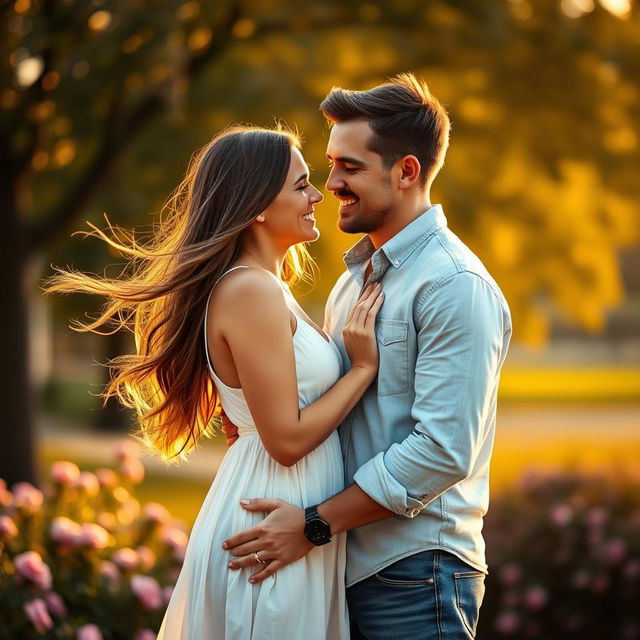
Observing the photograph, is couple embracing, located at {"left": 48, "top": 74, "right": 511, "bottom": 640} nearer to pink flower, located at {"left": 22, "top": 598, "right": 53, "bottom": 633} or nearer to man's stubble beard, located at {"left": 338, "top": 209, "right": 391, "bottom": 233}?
man's stubble beard, located at {"left": 338, "top": 209, "right": 391, "bottom": 233}

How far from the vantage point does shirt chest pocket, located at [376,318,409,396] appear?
121 inches

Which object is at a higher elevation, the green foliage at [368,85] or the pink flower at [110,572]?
the green foliage at [368,85]

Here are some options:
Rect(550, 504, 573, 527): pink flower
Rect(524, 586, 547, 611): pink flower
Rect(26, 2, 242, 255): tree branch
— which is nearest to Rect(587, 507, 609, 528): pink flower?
Rect(550, 504, 573, 527): pink flower

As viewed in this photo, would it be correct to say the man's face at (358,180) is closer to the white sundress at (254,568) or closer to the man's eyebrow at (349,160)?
the man's eyebrow at (349,160)

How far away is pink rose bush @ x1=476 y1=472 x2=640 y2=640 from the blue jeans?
121 inches

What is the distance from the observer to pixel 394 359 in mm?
3076

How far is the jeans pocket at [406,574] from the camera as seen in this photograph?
9.86 feet

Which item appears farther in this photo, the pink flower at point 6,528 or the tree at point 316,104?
the tree at point 316,104

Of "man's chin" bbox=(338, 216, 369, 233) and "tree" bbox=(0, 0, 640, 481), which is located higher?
"tree" bbox=(0, 0, 640, 481)

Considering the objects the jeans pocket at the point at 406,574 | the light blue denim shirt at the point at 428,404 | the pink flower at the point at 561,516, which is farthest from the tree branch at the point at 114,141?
the jeans pocket at the point at 406,574

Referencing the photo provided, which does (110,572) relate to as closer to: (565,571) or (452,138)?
(565,571)

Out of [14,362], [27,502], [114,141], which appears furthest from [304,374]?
[14,362]

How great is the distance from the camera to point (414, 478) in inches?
115

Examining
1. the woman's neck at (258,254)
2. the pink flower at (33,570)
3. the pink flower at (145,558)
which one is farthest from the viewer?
the pink flower at (145,558)
